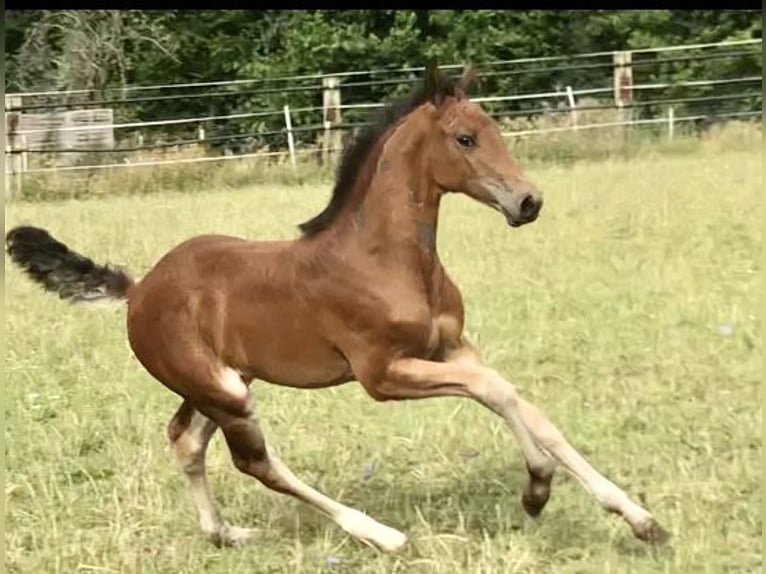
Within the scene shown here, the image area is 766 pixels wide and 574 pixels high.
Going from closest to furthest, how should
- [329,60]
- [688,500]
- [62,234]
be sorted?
[688,500] → [62,234] → [329,60]

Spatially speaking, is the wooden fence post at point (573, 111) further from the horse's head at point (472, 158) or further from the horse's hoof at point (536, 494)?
the horse's hoof at point (536, 494)

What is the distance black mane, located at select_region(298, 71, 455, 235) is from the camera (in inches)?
61.6

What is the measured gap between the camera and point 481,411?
6.68 feet

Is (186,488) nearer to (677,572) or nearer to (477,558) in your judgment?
(477,558)

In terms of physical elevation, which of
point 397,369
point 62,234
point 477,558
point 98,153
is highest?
point 98,153

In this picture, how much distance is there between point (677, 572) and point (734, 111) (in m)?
1.50

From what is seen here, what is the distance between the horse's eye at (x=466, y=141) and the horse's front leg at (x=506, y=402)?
33cm

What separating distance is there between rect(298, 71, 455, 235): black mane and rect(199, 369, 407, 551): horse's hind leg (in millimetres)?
288

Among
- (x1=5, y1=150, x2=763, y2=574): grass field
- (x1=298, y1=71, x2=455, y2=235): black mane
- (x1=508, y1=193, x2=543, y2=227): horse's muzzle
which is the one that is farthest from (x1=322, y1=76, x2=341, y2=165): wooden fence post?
(x1=508, y1=193, x2=543, y2=227): horse's muzzle

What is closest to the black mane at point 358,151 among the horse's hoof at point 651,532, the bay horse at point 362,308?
the bay horse at point 362,308

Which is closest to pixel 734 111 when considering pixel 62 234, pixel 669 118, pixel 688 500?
pixel 669 118

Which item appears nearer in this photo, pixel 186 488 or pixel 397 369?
pixel 397 369
